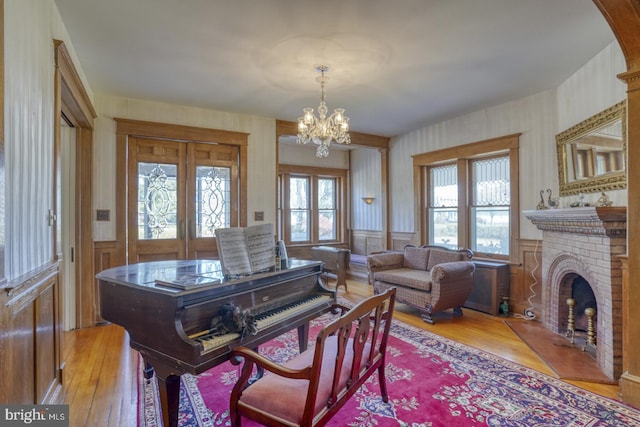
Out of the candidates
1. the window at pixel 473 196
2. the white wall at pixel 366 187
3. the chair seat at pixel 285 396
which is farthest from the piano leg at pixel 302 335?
the white wall at pixel 366 187

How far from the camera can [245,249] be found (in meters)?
2.12

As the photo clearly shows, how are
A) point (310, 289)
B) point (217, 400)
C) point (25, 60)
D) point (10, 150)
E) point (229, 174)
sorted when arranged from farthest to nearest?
1. point (229, 174)
2. point (310, 289)
3. point (217, 400)
4. point (25, 60)
5. point (10, 150)

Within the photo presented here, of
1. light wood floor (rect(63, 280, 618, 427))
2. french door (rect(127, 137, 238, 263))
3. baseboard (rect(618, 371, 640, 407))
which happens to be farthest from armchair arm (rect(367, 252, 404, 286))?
baseboard (rect(618, 371, 640, 407))

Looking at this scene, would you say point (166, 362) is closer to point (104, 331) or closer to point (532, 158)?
point (104, 331)

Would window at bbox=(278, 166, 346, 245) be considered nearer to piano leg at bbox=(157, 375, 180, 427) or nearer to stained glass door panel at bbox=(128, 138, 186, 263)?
stained glass door panel at bbox=(128, 138, 186, 263)

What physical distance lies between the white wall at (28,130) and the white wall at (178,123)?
1937 millimetres

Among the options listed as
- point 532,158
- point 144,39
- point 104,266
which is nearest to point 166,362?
point 144,39

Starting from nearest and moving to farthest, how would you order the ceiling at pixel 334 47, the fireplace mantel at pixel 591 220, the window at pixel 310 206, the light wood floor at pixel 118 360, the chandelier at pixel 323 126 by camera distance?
the light wood floor at pixel 118 360 → the ceiling at pixel 334 47 → the fireplace mantel at pixel 591 220 → the chandelier at pixel 323 126 → the window at pixel 310 206

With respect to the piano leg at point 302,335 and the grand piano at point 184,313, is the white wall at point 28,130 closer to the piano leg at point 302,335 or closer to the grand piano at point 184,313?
the grand piano at point 184,313

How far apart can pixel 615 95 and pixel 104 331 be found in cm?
572

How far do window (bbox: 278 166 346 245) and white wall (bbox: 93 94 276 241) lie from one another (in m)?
1.82

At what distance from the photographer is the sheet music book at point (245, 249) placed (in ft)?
6.57

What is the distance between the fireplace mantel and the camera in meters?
2.60

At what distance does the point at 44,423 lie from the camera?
1.68m
